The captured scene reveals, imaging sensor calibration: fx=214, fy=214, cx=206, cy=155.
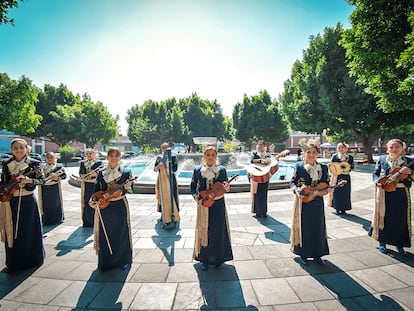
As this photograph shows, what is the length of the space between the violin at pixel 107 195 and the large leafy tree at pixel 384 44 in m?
11.4

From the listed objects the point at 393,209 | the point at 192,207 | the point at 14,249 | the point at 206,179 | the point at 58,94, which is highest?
the point at 58,94

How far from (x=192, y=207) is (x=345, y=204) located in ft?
16.4

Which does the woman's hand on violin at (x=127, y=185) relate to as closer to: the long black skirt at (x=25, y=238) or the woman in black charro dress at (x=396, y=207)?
the long black skirt at (x=25, y=238)

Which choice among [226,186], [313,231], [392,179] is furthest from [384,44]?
[226,186]

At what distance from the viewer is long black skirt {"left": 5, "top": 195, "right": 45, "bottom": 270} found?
3752 millimetres

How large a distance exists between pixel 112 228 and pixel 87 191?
2973mm

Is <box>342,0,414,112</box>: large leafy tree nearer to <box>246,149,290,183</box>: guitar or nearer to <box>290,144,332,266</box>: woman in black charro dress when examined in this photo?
<box>246,149,290,183</box>: guitar

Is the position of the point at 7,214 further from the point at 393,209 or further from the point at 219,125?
the point at 219,125

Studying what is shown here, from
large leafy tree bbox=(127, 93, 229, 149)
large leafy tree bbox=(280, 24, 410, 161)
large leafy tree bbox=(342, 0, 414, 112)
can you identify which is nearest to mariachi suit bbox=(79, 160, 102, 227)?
large leafy tree bbox=(342, 0, 414, 112)

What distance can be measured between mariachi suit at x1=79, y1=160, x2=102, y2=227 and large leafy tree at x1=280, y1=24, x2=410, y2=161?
20007 mm

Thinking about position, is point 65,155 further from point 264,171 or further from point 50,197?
point 264,171

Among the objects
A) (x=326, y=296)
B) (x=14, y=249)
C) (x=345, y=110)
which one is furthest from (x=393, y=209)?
(x=345, y=110)

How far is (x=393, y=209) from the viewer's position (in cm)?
421

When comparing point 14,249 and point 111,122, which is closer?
point 14,249
